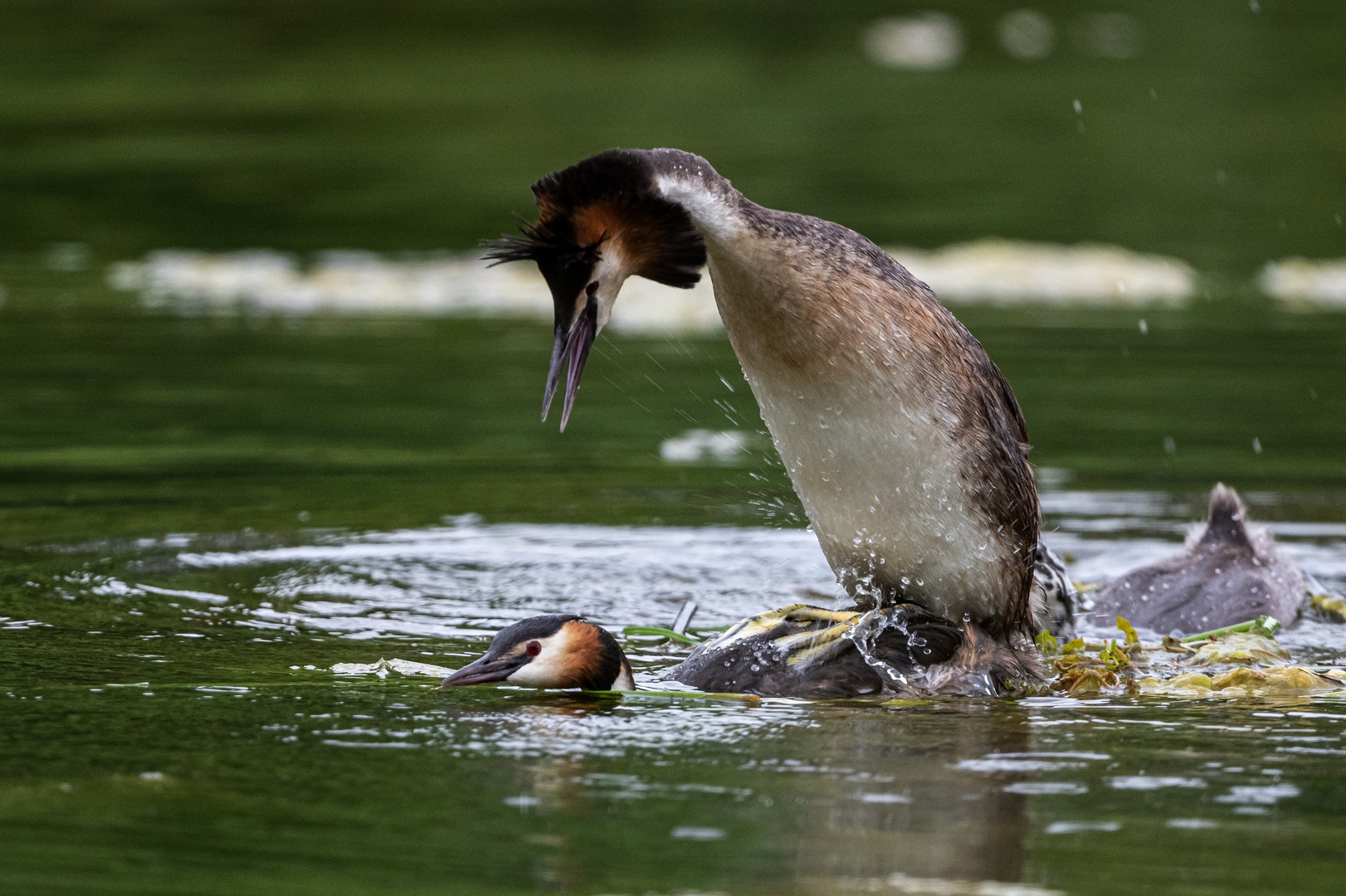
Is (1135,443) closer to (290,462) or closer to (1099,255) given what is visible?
(290,462)

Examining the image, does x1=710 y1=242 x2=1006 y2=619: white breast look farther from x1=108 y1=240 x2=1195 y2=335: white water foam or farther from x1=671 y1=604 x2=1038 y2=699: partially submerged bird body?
x1=108 y1=240 x2=1195 y2=335: white water foam

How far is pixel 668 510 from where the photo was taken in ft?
31.6

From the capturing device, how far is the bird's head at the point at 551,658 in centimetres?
604

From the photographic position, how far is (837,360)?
20.1 feet

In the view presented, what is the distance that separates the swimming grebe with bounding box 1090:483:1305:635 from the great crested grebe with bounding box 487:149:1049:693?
1.42 meters

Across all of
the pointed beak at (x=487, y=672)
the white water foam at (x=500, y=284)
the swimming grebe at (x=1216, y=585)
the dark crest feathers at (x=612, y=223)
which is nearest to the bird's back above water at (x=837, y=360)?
the dark crest feathers at (x=612, y=223)

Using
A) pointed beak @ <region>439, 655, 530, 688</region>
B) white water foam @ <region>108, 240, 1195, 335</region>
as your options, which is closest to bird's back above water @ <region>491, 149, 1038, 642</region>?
pointed beak @ <region>439, 655, 530, 688</region>

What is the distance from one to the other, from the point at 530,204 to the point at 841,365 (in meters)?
16.1

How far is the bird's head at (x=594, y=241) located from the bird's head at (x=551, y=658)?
1.98 feet

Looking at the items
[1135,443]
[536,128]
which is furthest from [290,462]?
[536,128]

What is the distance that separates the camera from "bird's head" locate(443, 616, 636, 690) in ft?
19.8

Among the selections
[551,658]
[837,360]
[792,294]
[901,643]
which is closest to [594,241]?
[792,294]

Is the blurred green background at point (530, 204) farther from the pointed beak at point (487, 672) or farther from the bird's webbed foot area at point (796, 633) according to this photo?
the pointed beak at point (487, 672)

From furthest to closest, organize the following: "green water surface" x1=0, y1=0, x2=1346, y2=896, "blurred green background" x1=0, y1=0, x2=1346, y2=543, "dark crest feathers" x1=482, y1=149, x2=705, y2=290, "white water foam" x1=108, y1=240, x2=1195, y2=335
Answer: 1. "white water foam" x1=108, y1=240, x2=1195, y2=335
2. "blurred green background" x1=0, y1=0, x2=1346, y2=543
3. "dark crest feathers" x1=482, y1=149, x2=705, y2=290
4. "green water surface" x1=0, y1=0, x2=1346, y2=896
